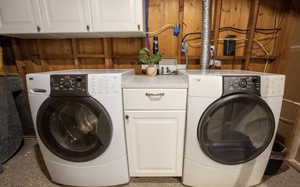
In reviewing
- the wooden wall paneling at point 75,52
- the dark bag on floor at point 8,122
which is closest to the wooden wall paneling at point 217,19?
the wooden wall paneling at point 75,52

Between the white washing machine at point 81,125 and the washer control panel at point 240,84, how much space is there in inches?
29.2

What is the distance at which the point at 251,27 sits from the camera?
5.35 feet

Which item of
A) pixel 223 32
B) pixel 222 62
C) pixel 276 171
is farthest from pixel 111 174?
pixel 223 32

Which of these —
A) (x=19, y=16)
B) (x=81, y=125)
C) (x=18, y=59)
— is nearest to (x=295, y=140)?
(x=81, y=125)

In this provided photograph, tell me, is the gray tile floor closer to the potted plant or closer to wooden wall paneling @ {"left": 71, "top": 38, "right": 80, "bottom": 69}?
the potted plant

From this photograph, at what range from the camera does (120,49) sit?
1.82 metres

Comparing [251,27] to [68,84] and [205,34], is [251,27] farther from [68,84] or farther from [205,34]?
[68,84]

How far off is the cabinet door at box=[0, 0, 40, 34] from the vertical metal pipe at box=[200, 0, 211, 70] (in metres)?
1.62

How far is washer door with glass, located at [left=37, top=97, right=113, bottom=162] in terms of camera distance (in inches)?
41.8

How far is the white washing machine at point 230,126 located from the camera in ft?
3.20

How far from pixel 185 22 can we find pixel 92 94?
4.51ft

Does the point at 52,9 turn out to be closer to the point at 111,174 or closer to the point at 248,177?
the point at 111,174

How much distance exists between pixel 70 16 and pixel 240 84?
5.19 ft

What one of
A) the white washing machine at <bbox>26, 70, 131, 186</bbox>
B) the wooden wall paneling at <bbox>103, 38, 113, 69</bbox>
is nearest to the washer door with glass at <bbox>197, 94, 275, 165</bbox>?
the white washing machine at <bbox>26, 70, 131, 186</bbox>
